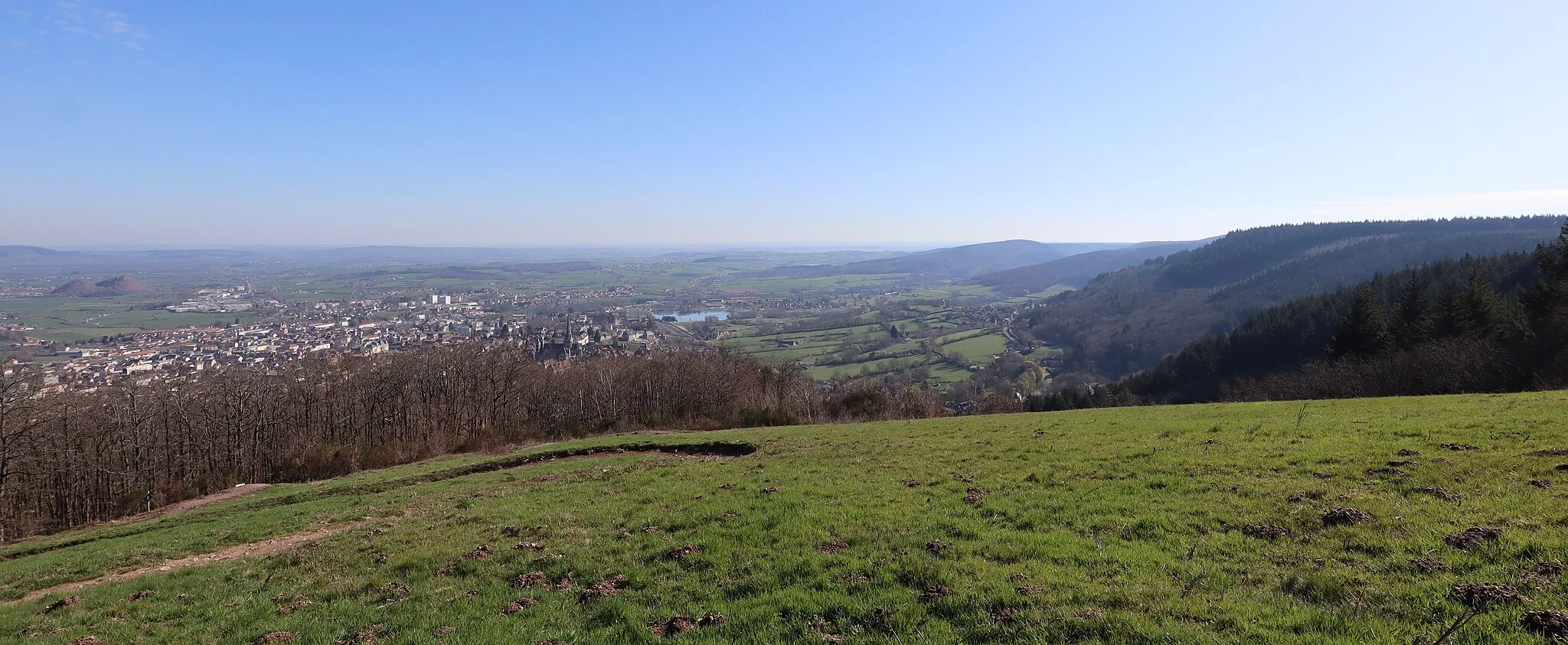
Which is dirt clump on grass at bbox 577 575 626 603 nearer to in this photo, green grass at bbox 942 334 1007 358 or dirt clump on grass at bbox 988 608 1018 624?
dirt clump on grass at bbox 988 608 1018 624

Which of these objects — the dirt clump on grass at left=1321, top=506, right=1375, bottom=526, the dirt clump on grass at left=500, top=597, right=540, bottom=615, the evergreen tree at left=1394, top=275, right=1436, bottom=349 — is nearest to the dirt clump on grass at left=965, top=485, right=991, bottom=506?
the dirt clump on grass at left=1321, top=506, right=1375, bottom=526

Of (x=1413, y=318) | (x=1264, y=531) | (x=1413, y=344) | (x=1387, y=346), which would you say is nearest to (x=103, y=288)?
(x=1264, y=531)

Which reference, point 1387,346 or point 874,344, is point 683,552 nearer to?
point 1387,346

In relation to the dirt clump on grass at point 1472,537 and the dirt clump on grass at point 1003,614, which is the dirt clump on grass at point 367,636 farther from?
the dirt clump on grass at point 1472,537

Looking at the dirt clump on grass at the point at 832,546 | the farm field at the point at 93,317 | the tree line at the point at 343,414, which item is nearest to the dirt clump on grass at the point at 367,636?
the dirt clump on grass at the point at 832,546

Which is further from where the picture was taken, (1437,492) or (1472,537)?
(1437,492)

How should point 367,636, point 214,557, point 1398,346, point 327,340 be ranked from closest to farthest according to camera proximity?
point 367,636 < point 214,557 < point 1398,346 < point 327,340

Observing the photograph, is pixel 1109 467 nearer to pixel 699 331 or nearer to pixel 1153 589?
pixel 1153 589
